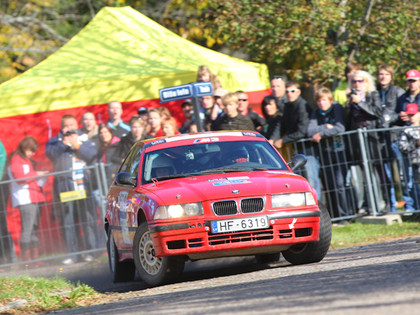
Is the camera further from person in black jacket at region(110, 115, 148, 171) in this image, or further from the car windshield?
the car windshield

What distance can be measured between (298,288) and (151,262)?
8.74ft

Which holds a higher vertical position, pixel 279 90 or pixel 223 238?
pixel 279 90

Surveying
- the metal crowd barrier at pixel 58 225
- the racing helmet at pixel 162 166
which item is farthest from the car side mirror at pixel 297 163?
the metal crowd barrier at pixel 58 225

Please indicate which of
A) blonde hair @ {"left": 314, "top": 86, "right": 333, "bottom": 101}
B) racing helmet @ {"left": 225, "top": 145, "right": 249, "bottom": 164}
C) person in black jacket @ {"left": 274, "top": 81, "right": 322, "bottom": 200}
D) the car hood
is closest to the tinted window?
the car hood

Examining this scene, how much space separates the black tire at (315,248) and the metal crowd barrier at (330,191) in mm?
4294

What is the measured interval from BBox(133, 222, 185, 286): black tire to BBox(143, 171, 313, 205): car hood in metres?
0.48

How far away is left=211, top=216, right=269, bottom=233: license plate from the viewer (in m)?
9.38

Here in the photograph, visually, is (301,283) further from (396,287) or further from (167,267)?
(167,267)

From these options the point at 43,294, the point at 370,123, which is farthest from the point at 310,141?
the point at 43,294

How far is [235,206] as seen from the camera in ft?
31.1

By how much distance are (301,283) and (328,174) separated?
6966 mm

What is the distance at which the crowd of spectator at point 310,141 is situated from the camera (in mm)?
14234

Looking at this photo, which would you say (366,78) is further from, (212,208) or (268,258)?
(212,208)


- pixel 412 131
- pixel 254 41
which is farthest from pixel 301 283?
pixel 254 41
